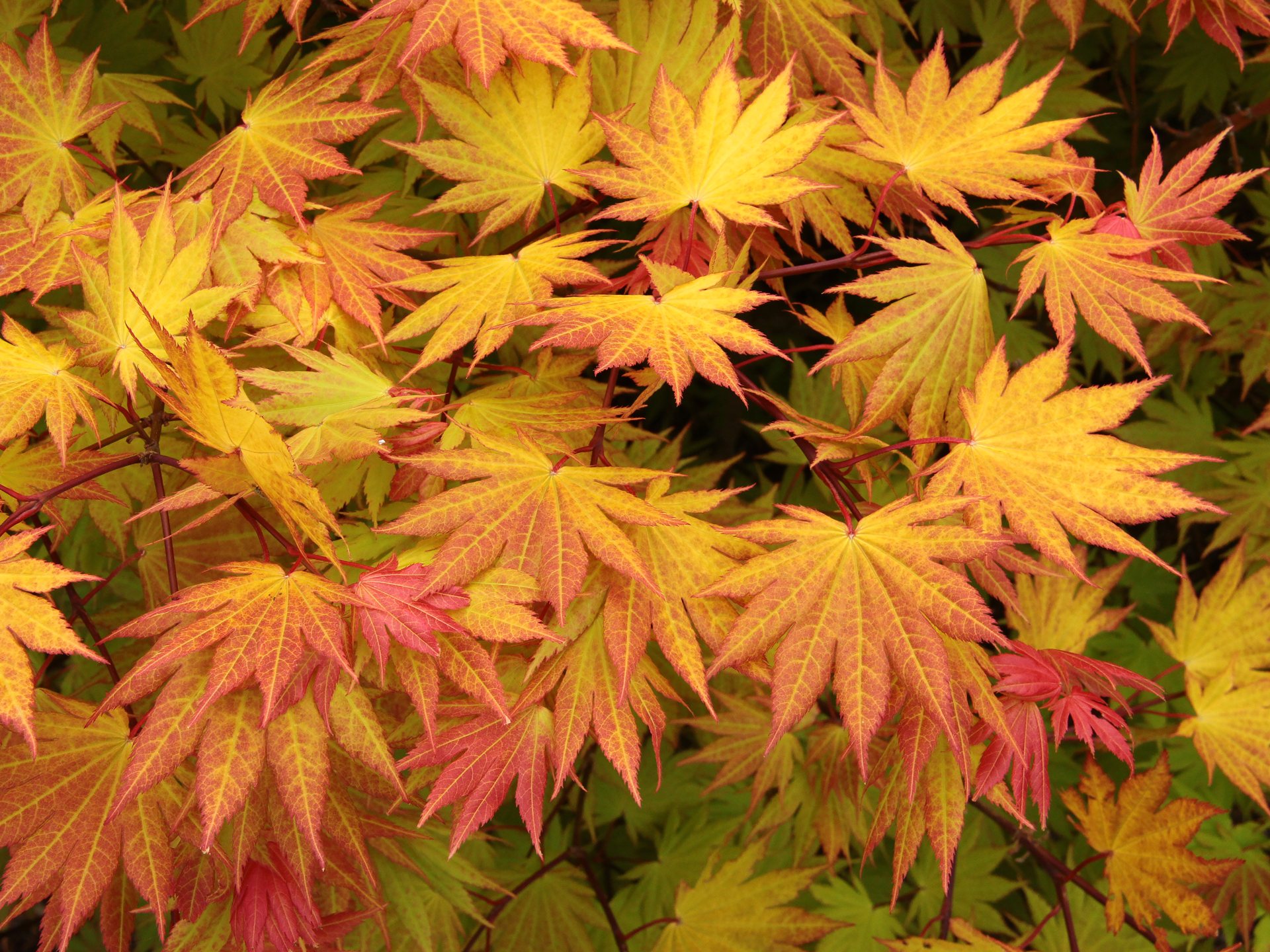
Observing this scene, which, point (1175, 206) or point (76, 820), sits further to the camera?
point (1175, 206)

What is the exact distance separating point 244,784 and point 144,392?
0.72 meters

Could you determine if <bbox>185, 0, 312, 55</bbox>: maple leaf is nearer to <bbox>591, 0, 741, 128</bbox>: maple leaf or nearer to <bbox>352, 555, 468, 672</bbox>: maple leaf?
<bbox>591, 0, 741, 128</bbox>: maple leaf

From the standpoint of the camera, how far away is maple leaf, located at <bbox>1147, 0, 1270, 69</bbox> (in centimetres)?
155

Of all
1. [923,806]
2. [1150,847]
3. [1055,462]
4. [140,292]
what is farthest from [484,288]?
[1150,847]

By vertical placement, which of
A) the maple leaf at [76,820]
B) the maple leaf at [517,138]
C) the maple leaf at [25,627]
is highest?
the maple leaf at [517,138]

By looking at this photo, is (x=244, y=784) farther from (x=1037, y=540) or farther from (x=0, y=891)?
(x=1037, y=540)

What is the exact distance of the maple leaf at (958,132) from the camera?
52.1 inches

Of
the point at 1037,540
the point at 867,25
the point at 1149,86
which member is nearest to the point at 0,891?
the point at 1037,540

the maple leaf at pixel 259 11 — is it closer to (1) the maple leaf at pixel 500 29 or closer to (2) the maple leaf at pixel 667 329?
(1) the maple leaf at pixel 500 29

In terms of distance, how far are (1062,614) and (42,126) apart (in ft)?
6.59

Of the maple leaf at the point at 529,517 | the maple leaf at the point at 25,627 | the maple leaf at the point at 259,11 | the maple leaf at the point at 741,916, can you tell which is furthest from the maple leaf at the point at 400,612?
the maple leaf at the point at 741,916

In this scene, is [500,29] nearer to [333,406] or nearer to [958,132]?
[333,406]

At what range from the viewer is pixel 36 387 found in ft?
3.94

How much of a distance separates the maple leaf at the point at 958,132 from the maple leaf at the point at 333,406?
0.74m
